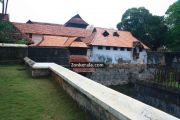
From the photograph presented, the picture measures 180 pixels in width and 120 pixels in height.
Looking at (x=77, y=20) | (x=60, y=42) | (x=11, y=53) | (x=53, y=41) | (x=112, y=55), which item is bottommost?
(x=112, y=55)

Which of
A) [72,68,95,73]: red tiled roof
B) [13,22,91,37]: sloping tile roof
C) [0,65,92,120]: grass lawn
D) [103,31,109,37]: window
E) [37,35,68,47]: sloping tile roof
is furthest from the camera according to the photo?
[103,31,109,37]: window

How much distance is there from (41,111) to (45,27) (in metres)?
36.4

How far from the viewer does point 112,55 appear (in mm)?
37344

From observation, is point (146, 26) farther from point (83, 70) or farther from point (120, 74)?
point (83, 70)

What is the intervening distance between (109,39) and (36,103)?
3413 centimetres

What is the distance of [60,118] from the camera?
3.41 m

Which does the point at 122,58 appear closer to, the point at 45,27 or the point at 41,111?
the point at 45,27

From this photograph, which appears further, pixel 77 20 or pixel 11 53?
pixel 77 20

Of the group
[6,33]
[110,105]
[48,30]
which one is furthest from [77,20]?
[110,105]

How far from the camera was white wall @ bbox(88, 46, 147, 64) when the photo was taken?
35750mm

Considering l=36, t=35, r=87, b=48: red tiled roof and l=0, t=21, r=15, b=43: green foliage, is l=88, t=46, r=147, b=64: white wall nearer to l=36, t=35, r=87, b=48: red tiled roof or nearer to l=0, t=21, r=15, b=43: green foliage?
l=36, t=35, r=87, b=48: red tiled roof

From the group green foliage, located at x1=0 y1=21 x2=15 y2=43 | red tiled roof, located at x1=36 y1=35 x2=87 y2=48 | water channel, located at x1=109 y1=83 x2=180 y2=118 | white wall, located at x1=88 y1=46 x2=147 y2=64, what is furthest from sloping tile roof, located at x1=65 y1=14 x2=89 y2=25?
water channel, located at x1=109 y1=83 x2=180 y2=118

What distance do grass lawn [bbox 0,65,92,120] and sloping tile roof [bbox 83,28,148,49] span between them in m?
29.7

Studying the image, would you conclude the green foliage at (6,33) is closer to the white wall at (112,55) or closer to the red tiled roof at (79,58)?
the red tiled roof at (79,58)
